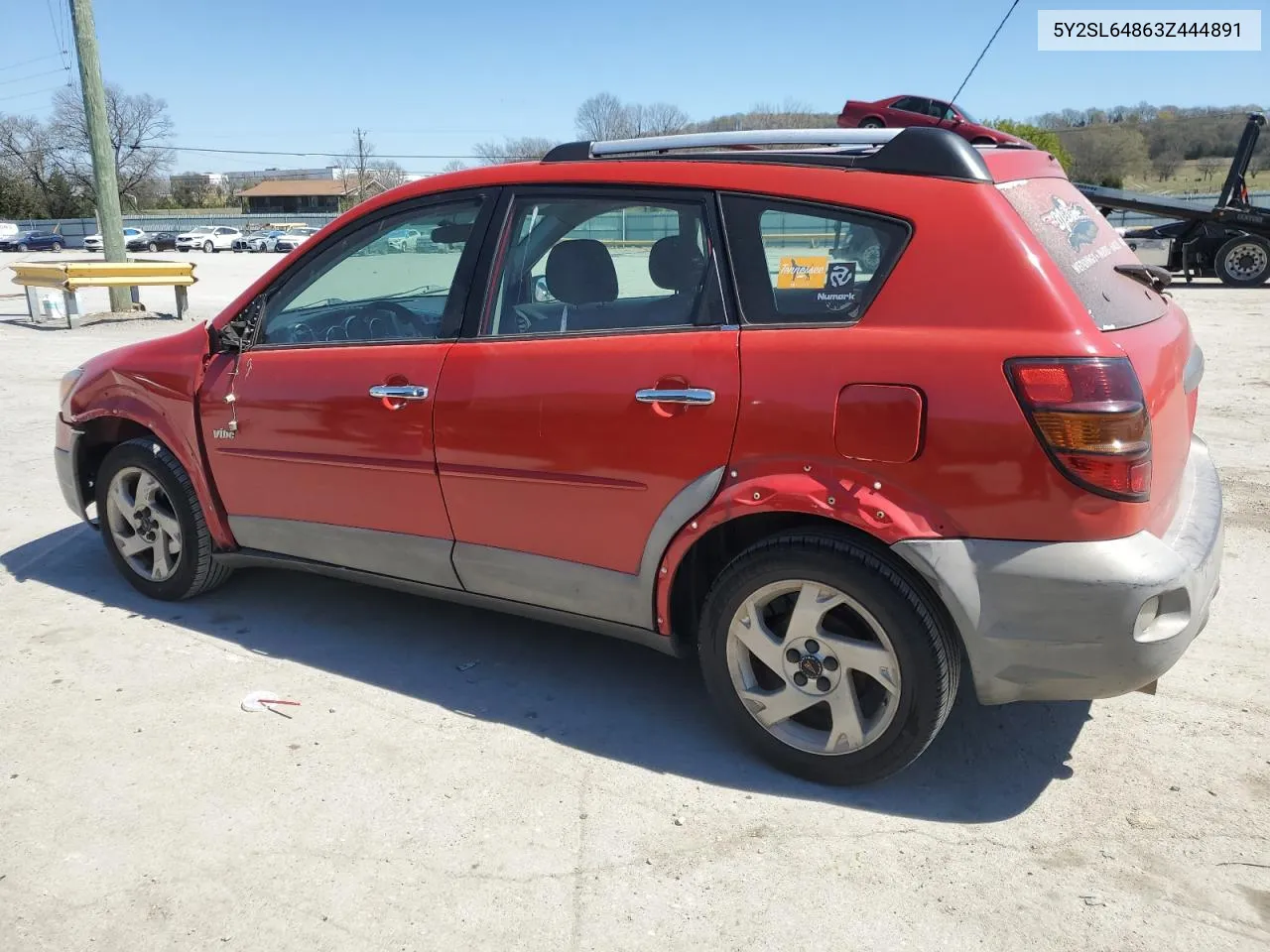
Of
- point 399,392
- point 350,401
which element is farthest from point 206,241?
point 399,392

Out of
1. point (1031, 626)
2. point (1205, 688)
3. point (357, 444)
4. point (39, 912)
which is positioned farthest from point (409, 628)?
point (1205, 688)

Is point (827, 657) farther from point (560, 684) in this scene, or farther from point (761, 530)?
point (560, 684)

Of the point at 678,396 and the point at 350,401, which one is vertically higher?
the point at 678,396

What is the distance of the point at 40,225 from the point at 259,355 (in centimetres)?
8043

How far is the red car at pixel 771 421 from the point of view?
2555mm

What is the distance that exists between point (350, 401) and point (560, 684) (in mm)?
1275

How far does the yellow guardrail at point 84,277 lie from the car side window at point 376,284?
40.5 feet

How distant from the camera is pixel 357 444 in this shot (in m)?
3.61

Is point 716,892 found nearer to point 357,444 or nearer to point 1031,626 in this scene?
point 1031,626

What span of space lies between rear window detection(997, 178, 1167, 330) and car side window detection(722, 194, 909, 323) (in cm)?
38

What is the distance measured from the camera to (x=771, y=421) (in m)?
2.79

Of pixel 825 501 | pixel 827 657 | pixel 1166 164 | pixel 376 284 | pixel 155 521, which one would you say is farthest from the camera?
pixel 1166 164

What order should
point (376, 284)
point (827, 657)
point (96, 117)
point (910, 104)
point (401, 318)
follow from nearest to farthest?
point (827, 657), point (401, 318), point (376, 284), point (96, 117), point (910, 104)

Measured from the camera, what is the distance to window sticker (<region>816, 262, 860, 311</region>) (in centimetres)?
279
